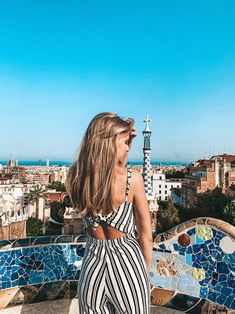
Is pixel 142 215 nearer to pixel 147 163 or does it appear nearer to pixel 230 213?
pixel 147 163

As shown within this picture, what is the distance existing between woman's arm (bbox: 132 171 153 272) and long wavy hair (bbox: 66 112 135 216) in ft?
0.38

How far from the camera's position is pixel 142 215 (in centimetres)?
134

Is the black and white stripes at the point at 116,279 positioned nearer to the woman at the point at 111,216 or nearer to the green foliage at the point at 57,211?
the woman at the point at 111,216

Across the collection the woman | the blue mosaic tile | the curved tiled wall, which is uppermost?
the woman

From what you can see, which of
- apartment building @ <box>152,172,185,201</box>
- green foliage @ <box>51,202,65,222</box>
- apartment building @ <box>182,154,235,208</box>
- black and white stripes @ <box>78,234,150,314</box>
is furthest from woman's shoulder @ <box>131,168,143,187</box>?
apartment building @ <box>152,172,185,201</box>

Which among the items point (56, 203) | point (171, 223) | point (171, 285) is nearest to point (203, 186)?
point (171, 223)

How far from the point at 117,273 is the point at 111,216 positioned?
0.22 metres

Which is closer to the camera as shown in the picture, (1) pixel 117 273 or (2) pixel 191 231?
(1) pixel 117 273

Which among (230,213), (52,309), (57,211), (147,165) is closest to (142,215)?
(52,309)

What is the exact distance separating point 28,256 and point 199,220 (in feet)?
4.40

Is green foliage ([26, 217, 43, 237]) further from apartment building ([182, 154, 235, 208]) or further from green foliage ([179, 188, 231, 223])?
apartment building ([182, 154, 235, 208])

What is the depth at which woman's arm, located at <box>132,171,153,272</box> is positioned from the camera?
133 cm

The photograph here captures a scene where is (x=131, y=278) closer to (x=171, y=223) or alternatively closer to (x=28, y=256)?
(x=28, y=256)

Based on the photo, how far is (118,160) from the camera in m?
1.31
